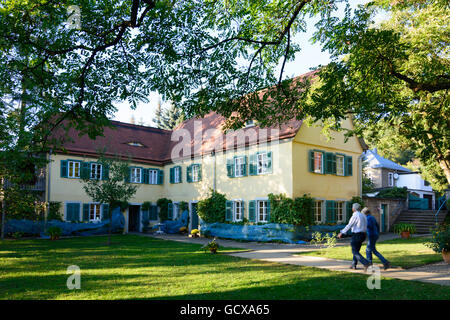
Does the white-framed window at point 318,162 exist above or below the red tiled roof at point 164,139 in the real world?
below

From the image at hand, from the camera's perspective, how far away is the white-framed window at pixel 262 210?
1995 centimetres

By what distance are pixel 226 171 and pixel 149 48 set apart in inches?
584

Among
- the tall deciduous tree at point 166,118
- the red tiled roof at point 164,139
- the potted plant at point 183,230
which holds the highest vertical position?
the tall deciduous tree at point 166,118

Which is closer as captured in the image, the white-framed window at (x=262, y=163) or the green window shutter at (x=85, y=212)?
the white-framed window at (x=262, y=163)

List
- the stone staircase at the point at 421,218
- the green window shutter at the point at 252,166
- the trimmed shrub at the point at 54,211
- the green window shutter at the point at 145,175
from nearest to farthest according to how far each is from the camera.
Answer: the green window shutter at the point at 252,166, the trimmed shrub at the point at 54,211, the stone staircase at the point at 421,218, the green window shutter at the point at 145,175

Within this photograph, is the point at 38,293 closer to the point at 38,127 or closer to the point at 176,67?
the point at 38,127

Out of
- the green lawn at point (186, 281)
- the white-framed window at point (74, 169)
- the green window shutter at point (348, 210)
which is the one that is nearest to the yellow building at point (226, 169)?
the white-framed window at point (74, 169)

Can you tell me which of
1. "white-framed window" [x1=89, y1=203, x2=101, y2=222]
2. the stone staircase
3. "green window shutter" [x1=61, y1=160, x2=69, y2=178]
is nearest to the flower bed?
the stone staircase

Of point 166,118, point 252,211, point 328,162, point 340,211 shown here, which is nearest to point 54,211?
point 252,211

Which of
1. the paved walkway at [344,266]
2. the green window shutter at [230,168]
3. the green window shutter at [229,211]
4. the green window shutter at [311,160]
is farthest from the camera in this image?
the green window shutter at [230,168]

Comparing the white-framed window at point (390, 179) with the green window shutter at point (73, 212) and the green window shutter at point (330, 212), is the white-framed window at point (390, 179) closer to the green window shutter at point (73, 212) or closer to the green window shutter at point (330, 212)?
the green window shutter at point (330, 212)

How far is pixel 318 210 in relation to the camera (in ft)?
66.0

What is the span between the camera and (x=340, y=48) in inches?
349

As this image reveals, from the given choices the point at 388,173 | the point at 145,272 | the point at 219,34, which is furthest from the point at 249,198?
the point at 388,173
